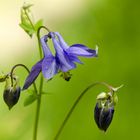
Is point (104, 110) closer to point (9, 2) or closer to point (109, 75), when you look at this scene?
point (109, 75)

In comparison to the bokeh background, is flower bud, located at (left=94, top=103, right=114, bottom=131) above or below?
below

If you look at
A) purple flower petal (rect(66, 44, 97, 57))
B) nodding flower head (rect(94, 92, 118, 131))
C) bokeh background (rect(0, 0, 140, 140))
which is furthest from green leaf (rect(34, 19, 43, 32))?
bokeh background (rect(0, 0, 140, 140))

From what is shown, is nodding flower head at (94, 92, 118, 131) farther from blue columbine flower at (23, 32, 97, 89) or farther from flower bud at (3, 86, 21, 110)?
flower bud at (3, 86, 21, 110)

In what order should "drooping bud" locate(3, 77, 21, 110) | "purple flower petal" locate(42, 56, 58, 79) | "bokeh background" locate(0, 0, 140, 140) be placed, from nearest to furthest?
"purple flower petal" locate(42, 56, 58, 79) → "drooping bud" locate(3, 77, 21, 110) → "bokeh background" locate(0, 0, 140, 140)

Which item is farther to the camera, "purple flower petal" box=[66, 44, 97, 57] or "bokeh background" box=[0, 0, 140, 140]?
"bokeh background" box=[0, 0, 140, 140]

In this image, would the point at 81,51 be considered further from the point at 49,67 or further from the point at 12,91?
the point at 12,91

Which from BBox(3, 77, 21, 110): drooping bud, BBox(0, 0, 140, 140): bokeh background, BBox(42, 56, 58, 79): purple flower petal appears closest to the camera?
BBox(42, 56, 58, 79): purple flower petal

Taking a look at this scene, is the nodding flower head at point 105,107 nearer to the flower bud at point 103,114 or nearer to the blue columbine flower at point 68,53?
the flower bud at point 103,114

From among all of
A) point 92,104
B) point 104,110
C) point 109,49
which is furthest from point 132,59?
point 104,110
